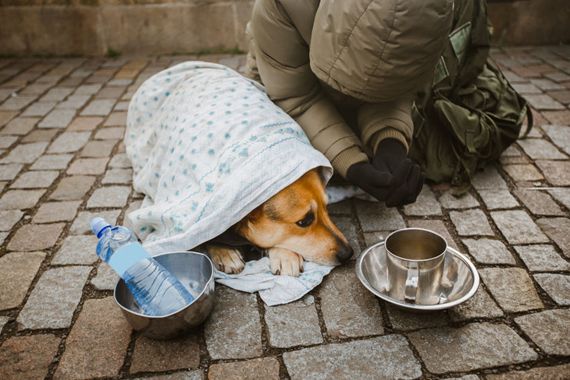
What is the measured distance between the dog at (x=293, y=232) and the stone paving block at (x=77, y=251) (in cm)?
73

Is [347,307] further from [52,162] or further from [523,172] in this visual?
[52,162]

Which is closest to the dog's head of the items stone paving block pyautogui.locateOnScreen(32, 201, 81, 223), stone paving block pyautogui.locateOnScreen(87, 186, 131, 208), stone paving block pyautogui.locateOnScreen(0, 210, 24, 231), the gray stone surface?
the gray stone surface

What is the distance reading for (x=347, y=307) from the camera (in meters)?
2.34

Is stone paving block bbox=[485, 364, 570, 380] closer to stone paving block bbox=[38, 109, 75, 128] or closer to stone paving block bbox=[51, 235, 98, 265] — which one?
stone paving block bbox=[51, 235, 98, 265]

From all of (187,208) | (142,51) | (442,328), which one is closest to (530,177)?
(442,328)

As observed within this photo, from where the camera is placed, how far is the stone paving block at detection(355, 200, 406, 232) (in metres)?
2.96

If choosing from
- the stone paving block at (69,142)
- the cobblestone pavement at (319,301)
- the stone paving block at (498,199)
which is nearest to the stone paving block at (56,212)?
the cobblestone pavement at (319,301)

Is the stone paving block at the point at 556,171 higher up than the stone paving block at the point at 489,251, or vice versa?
the stone paving block at the point at 556,171

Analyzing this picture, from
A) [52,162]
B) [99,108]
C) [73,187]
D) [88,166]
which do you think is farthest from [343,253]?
[99,108]

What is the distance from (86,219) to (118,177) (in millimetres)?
557

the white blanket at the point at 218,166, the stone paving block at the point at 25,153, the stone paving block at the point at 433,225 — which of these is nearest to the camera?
the white blanket at the point at 218,166

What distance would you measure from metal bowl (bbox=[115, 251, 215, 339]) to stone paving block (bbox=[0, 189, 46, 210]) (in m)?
1.44

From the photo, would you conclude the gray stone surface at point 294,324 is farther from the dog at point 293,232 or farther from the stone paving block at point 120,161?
the stone paving block at point 120,161

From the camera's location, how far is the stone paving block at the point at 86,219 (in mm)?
2965
